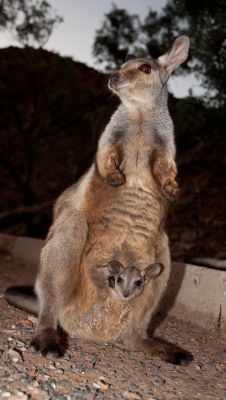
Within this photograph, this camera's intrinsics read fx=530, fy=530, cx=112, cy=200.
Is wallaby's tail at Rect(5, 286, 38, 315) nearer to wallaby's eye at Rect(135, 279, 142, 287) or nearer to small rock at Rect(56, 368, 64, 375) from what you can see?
wallaby's eye at Rect(135, 279, 142, 287)

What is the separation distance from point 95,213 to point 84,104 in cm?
986

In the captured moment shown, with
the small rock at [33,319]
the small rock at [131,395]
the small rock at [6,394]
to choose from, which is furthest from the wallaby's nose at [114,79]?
the small rock at [6,394]

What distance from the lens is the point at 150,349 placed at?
4422mm

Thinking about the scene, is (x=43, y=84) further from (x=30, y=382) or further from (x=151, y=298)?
(x=30, y=382)

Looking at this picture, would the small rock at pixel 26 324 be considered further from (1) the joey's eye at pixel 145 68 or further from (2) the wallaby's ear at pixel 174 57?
(2) the wallaby's ear at pixel 174 57

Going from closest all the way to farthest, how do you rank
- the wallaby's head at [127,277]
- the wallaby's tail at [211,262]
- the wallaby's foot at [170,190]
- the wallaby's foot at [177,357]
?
the wallaby's foot at [177,357] → the wallaby's head at [127,277] → the wallaby's foot at [170,190] → the wallaby's tail at [211,262]

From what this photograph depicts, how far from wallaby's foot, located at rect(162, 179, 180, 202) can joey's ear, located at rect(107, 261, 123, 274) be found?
30.2 inches

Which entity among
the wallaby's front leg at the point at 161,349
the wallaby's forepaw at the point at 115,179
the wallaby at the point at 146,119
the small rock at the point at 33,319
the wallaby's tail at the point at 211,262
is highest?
the wallaby at the point at 146,119

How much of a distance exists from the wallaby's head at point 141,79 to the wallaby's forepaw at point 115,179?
3.39 feet

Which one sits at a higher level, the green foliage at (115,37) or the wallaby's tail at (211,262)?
the green foliage at (115,37)

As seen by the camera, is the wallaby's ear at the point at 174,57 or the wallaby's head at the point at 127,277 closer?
the wallaby's head at the point at 127,277

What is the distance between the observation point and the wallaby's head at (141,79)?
17.3ft

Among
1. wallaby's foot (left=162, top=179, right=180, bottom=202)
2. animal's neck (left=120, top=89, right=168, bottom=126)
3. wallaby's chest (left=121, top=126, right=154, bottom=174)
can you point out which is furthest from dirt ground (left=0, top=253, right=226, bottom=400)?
animal's neck (left=120, top=89, right=168, bottom=126)

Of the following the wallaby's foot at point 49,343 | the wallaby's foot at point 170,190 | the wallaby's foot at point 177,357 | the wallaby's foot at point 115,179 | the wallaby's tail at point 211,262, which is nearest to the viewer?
the wallaby's foot at point 49,343
